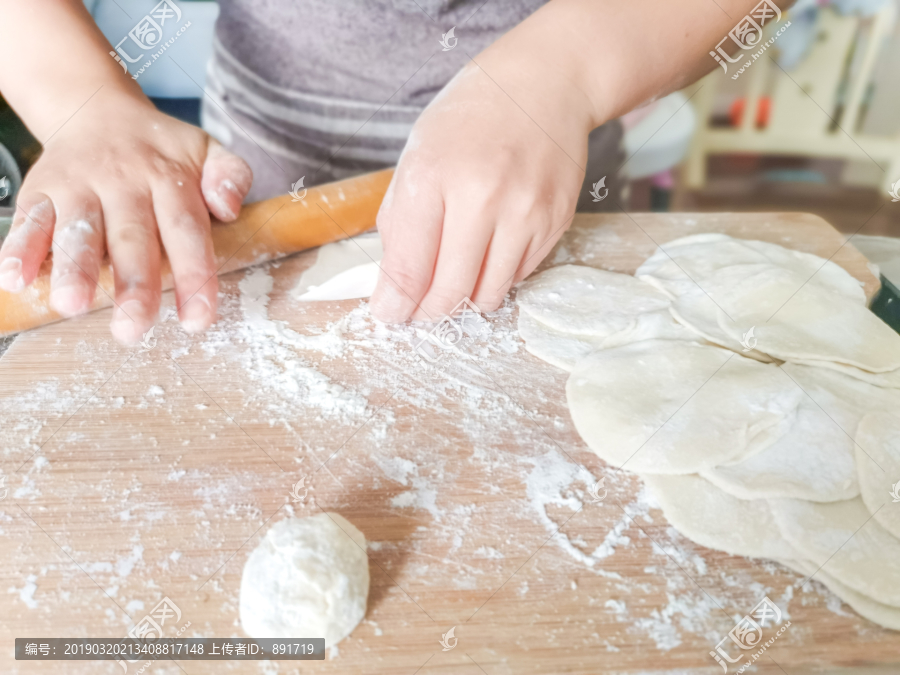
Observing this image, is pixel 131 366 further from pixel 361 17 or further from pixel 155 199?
pixel 361 17

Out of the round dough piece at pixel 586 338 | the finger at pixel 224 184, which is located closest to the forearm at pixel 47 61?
the finger at pixel 224 184

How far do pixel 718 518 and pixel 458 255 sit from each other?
0.61 metres

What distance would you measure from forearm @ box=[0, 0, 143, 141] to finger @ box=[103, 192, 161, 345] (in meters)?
0.34

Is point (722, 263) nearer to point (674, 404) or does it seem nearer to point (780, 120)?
point (674, 404)

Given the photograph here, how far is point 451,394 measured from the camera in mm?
1117

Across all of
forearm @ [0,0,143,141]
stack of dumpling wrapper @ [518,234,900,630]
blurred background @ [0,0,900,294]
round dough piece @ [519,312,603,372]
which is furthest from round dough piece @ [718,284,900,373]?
forearm @ [0,0,143,141]

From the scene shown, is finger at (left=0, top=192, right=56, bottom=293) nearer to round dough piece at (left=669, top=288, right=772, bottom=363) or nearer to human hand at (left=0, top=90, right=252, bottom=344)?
human hand at (left=0, top=90, right=252, bottom=344)

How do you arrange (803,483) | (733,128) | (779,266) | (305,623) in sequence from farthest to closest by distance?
1. (733,128)
2. (779,266)
3. (803,483)
4. (305,623)

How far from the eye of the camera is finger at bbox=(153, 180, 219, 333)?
1.07m

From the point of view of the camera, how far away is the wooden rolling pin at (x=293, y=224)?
1.32 metres

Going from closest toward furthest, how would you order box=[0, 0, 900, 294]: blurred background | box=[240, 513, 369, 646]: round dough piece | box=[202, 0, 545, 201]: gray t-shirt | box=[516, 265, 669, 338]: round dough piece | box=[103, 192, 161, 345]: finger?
box=[240, 513, 369, 646]: round dough piece < box=[103, 192, 161, 345]: finger < box=[516, 265, 669, 338]: round dough piece < box=[202, 0, 545, 201]: gray t-shirt < box=[0, 0, 900, 294]: blurred background

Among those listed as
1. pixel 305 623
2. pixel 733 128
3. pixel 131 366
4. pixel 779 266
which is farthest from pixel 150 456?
pixel 733 128

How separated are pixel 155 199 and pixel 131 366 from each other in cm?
34

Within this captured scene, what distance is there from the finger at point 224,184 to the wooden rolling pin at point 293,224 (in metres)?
0.05
